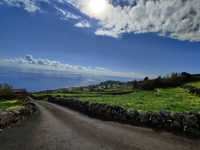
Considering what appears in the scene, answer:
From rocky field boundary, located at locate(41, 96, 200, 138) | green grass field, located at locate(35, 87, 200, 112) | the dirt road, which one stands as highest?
green grass field, located at locate(35, 87, 200, 112)

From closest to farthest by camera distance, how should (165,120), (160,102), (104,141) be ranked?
(104,141) → (165,120) → (160,102)

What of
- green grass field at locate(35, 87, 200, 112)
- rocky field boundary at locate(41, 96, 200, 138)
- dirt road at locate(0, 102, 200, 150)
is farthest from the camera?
green grass field at locate(35, 87, 200, 112)

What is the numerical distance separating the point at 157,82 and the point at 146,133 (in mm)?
78913

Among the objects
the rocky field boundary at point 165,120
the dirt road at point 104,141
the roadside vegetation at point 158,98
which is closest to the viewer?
the dirt road at point 104,141

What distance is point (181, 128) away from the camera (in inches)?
648

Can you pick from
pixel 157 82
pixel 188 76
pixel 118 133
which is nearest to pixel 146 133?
pixel 118 133

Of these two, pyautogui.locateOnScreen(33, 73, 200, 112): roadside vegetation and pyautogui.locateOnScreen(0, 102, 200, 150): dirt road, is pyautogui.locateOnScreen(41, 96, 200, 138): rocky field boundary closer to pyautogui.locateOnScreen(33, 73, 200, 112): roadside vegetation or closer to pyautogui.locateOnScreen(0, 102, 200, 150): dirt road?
pyautogui.locateOnScreen(0, 102, 200, 150): dirt road

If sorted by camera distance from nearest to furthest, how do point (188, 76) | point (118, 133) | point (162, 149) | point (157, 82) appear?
point (162, 149)
point (118, 133)
point (157, 82)
point (188, 76)

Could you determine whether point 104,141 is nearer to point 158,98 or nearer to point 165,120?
point 165,120

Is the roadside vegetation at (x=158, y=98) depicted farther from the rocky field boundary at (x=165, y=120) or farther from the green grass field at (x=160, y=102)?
the rocky field boundary at (x=165, y=120)

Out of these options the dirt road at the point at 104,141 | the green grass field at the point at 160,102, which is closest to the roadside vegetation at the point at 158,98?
the green grass field at the point at 160,102

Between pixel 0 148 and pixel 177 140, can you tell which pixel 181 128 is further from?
pixel 0 148

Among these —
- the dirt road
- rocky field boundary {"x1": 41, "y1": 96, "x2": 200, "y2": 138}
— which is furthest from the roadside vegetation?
the dirt road

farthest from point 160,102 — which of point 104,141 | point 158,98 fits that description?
point 104,141
